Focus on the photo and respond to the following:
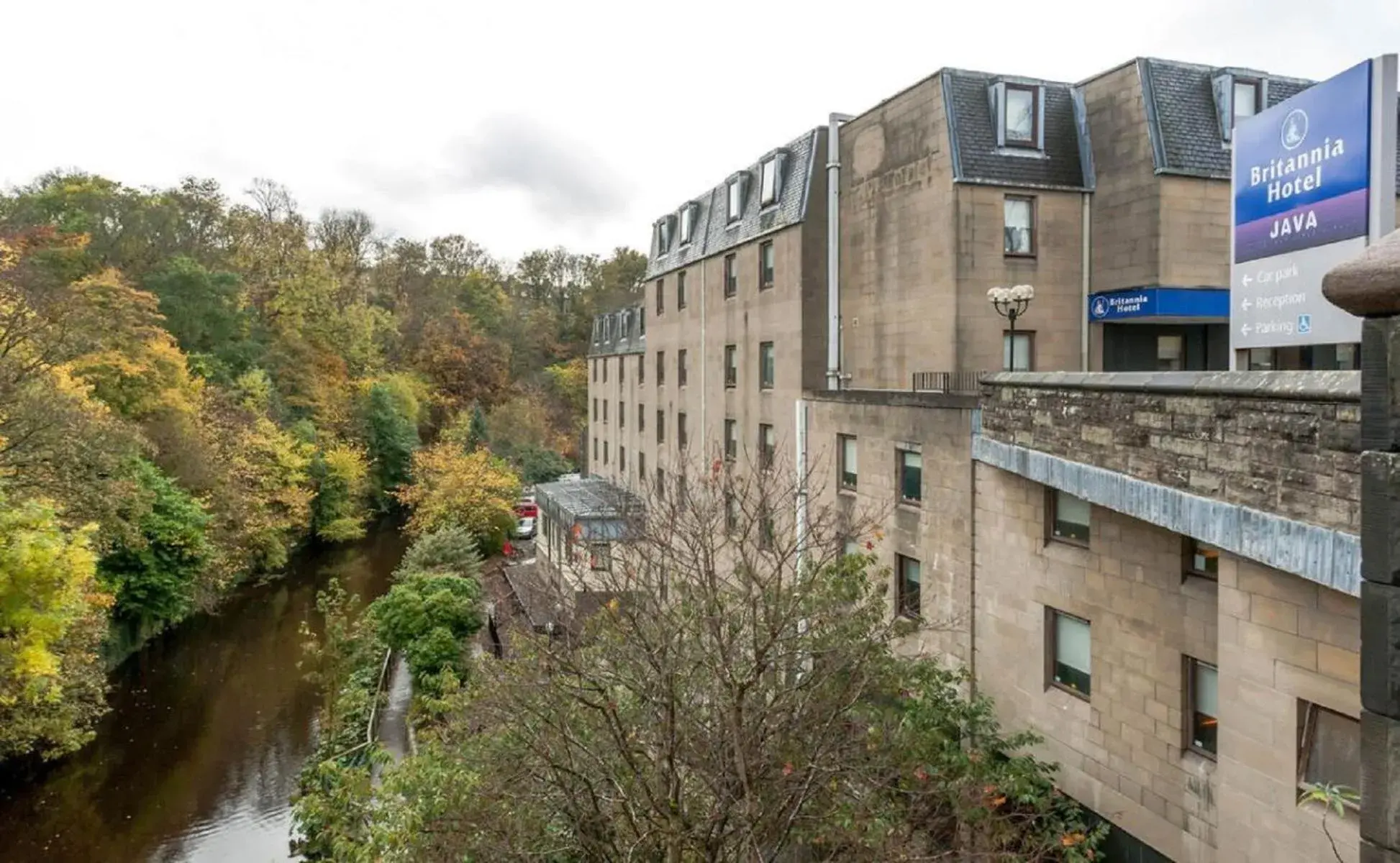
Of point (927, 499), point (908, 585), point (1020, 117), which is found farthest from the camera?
point (1020, 117)

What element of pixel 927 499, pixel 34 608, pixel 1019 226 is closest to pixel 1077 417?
pixel 927 499

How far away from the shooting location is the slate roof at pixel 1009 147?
1795cm

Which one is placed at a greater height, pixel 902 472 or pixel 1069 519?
pixel 902 472

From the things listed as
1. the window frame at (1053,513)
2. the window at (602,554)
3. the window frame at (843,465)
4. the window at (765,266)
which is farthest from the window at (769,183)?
the window frame at (1053,513)

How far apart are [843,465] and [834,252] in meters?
5.79

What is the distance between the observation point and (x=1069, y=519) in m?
11.9

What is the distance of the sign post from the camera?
299 inches

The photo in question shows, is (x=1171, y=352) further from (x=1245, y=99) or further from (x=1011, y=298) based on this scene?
(x=1011, y=298)

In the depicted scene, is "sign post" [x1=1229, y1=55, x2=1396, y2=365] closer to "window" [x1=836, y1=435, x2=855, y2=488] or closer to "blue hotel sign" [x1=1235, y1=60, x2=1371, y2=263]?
"blue hotel sign" [x1=1235, y1=60, x2=1371, y2=263]

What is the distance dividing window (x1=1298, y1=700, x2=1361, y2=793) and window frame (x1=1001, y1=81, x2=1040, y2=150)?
525 inches

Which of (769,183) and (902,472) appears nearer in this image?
(902,472)

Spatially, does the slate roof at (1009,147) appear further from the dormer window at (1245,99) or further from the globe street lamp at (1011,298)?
the globe street lamp at (1011,298)

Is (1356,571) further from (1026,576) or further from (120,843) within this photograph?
(120,843)

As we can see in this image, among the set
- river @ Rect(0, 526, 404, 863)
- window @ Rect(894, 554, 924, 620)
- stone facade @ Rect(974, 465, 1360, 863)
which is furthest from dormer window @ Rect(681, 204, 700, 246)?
river @ Rect(0, 526, 404, 863)
